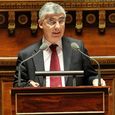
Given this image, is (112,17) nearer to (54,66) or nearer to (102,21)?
(102,21)

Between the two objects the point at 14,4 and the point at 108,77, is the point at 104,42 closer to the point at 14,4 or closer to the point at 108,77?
the point at 108,77

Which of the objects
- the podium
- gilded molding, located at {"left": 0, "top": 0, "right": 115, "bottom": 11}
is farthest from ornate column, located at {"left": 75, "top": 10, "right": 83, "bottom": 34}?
the podium

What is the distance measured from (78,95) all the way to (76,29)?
1162mm

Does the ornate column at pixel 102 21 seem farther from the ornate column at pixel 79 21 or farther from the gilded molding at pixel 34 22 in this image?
the gilded molding at pixel 34 22

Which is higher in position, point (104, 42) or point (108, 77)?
point (104, 42)

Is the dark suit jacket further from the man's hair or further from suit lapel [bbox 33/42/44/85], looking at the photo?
the man's hair

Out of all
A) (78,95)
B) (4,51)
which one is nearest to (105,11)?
(4,51)

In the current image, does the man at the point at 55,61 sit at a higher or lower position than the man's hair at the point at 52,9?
lower

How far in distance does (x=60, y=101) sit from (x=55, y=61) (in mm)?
654

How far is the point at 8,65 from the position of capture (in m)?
3.58

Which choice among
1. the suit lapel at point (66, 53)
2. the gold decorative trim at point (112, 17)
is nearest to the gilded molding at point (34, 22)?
the suit lapel at point (66, 53)

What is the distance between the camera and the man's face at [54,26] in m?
3.11

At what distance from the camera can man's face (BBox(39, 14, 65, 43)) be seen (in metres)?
3.11

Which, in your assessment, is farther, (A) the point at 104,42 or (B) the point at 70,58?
(A) the point at 104,42
